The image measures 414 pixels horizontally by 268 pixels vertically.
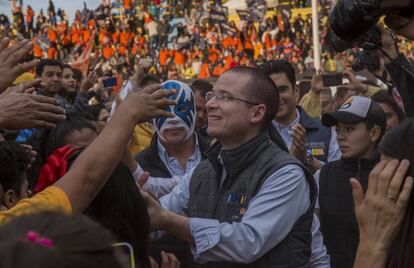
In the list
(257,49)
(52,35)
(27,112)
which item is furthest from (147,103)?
(52,35)

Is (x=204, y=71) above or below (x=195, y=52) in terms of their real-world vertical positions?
below

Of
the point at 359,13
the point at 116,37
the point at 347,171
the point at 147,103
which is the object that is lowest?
the point at 116,37

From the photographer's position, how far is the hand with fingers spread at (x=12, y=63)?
2.74 m

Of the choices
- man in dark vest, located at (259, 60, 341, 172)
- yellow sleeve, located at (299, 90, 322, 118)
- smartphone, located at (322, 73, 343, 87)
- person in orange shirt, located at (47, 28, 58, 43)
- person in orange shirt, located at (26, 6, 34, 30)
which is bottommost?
person in orange shirt, located at (47, 28, 58, 43)

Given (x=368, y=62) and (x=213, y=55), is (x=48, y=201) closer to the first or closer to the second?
(x=368, y=62)

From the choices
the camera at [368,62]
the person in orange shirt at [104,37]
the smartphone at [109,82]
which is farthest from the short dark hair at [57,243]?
the person in orange shirt at [104,37]

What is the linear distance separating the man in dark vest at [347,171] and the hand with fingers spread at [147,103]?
188cm

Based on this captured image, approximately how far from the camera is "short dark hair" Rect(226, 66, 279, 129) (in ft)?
11.0

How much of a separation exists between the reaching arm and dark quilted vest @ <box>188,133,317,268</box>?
0.74 m

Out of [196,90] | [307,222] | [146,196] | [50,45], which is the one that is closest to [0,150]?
[146,196]

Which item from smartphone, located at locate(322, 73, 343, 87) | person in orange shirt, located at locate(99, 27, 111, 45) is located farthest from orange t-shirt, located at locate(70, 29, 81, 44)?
smartphone, located at locate(322, 73, 343, 87)

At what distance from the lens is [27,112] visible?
2.44 m

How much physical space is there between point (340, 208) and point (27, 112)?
2.17 metres

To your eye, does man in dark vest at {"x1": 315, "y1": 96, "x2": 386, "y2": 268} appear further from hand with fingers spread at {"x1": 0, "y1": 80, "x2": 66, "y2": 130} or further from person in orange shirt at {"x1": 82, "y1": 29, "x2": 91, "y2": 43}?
person in orange shirt at {"x1": 82, "y1": 29, "x2": 91, "y2": 43}
